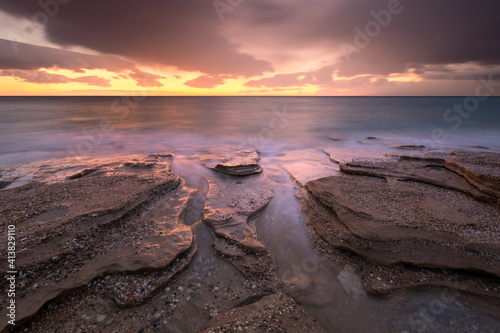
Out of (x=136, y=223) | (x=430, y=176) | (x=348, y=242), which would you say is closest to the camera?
(x=348, y=242)

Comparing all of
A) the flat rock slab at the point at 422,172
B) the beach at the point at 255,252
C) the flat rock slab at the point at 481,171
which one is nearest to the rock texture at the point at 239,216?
the beach at the point at 255,252

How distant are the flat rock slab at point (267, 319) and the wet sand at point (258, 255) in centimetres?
2

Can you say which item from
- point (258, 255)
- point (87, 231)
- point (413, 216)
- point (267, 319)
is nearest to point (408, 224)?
point (413, 216)

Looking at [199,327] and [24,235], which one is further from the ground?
[24,235]

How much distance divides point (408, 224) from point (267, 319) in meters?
3.83

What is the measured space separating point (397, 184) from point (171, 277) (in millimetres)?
7023

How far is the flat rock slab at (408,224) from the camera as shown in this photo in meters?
4.12

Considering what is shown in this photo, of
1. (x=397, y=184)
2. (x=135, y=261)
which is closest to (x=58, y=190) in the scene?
(x=135, y=261)

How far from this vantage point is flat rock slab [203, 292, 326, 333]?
299 centimetres

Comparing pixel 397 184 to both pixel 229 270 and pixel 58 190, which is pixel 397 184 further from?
pixel 58 190

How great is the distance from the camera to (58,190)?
634 cm

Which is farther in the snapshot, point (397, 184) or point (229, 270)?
point (397, 184)

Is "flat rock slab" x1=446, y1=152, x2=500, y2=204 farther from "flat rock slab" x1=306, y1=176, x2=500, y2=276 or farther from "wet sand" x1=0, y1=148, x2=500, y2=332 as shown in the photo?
"flat rock slab" x1=306, y1=176, x2=500, y2=276

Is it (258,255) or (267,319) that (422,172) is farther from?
(267,319)
